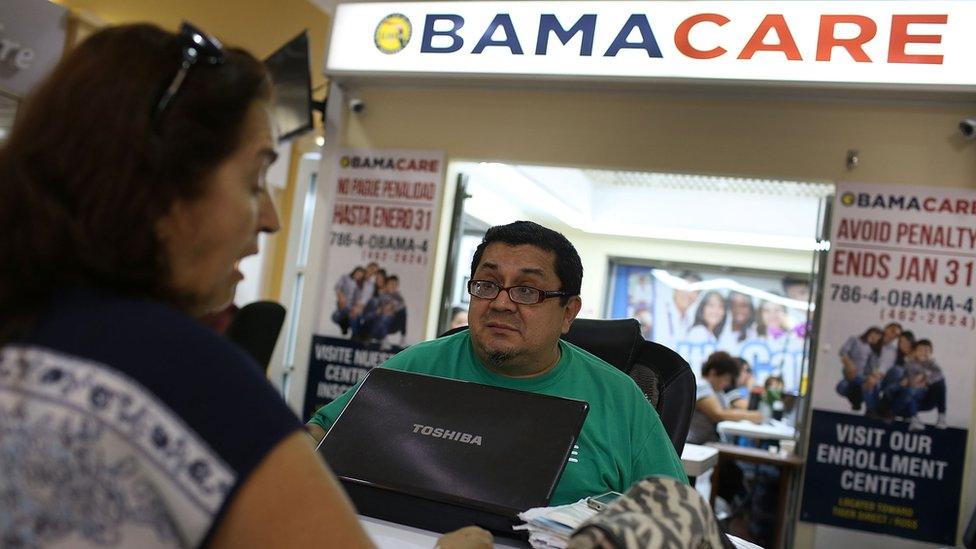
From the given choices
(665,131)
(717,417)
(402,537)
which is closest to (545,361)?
(402,537)

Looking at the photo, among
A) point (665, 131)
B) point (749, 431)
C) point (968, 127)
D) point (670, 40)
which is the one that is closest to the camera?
point (968, 127)

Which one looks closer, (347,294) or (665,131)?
(665,131)

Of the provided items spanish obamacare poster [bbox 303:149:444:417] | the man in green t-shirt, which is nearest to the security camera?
spanish obamacare poster [bbox 303:149:444:417]

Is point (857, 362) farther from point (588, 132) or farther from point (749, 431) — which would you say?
point (749, 431)

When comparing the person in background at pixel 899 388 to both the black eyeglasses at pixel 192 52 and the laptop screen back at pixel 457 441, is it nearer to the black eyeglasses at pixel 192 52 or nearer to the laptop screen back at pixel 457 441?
the laptop screen back at pixel 457 441

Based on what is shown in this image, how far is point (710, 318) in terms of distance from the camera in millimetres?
11914

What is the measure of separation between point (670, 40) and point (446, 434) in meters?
3.56

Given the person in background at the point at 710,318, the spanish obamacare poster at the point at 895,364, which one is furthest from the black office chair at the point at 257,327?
the person in background at the point at 710,318

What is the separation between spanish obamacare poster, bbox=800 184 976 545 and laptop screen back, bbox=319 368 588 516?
3.36 meters

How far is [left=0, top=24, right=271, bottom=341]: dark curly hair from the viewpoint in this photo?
72cm

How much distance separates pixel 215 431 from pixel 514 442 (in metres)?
0.84

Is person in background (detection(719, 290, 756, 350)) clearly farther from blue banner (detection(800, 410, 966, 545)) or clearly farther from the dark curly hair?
the dark curly hair

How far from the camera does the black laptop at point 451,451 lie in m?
1.42

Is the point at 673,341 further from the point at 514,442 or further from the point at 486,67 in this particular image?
the point at 514,442
